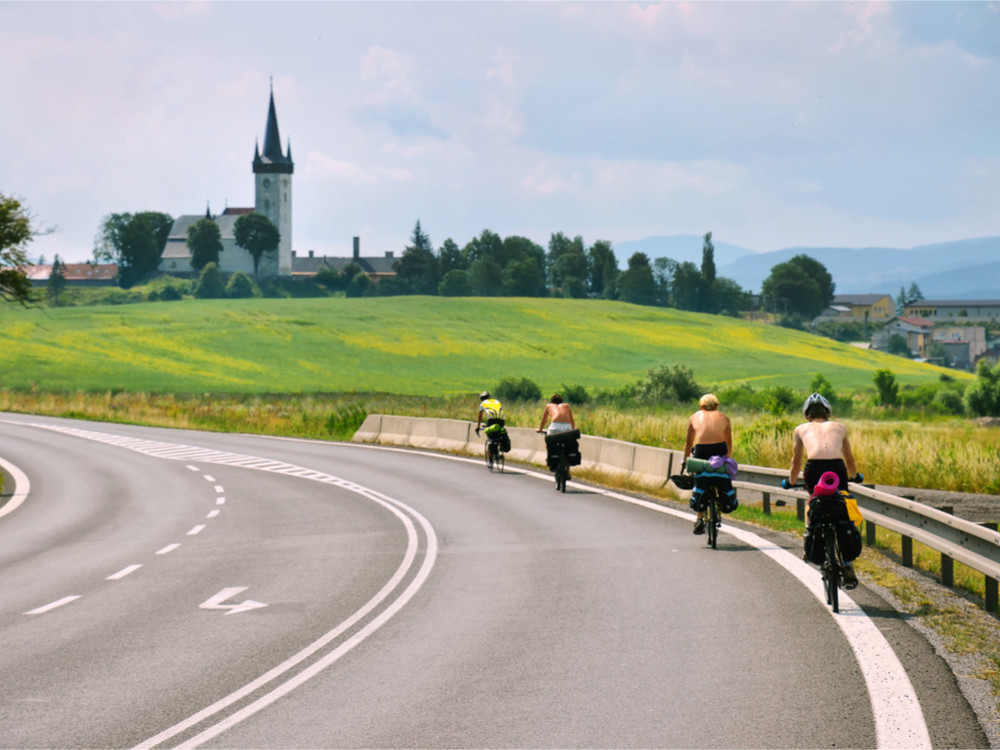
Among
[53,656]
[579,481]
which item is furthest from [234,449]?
[53,656]

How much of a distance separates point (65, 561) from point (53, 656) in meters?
5.65

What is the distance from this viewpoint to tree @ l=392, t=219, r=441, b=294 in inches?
6668

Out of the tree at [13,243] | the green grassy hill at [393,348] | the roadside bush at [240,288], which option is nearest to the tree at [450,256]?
the roadside bush at [240,288]

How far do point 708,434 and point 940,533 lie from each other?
3569 mm

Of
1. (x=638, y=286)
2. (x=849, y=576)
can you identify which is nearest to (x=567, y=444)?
(x=849, y=576)

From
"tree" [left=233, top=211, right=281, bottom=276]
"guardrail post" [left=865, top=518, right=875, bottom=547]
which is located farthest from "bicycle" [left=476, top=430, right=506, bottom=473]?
"tree" [left=233, top=211, right=281, bottom=276]

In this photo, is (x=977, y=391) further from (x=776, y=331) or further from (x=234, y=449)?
(x=776, y=331)

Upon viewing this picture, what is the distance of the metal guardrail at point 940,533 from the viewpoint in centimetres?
895

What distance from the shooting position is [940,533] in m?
10.2

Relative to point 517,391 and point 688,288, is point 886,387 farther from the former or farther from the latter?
point 688,288

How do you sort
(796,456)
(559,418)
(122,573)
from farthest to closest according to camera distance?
(559,418)
(122,573)
(796,456)

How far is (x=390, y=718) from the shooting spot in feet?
21.2

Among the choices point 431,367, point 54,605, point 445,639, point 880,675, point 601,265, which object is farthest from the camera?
point 601,265

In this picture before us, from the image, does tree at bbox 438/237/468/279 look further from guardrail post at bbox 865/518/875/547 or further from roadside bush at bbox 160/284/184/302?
guardrail post at bbox 865/518/875/547
